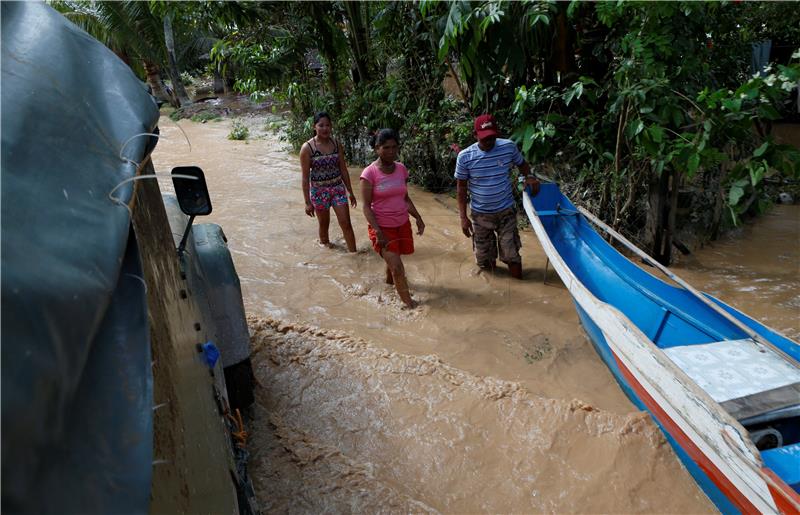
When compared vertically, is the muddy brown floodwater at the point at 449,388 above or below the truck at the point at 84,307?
below

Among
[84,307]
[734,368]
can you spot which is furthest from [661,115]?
[84,307]

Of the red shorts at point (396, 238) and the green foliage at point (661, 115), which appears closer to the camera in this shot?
the green foliage at point (661, 115)

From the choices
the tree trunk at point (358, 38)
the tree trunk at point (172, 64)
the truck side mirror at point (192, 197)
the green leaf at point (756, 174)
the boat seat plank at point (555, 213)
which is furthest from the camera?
the tree trunk at point (172, 64)

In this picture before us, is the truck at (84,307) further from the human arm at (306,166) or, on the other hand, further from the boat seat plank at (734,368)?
the human arm at (306,166)

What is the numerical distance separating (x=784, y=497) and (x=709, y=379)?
2.99ft

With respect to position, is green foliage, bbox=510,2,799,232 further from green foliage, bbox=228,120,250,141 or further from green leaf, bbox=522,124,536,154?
green foliage, bbox=228,120,250,141

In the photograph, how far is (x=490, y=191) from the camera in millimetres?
4742

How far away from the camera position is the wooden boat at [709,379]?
2125 mm

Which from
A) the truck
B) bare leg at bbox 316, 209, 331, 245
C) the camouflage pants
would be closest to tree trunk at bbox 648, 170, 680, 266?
the camouflage pants

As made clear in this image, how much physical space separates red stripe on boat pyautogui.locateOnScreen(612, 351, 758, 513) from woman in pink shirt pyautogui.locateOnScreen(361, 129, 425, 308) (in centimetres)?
210

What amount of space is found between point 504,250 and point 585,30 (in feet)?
9.51

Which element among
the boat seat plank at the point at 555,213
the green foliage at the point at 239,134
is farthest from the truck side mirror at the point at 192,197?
the green foliage at the point at 239,134

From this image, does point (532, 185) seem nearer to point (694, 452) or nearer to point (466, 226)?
point (466, 226)

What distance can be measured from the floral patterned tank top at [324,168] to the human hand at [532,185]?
2046 mm
